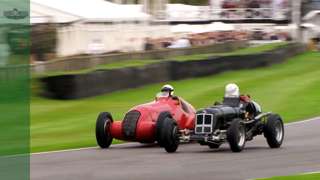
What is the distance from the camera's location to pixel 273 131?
14547 mm

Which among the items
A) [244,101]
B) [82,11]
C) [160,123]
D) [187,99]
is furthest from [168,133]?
[82,11]

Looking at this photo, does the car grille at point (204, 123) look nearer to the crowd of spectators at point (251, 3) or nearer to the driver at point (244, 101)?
the driver at point (244, 101)

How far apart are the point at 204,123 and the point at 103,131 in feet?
5.89

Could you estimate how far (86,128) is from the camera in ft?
60.6

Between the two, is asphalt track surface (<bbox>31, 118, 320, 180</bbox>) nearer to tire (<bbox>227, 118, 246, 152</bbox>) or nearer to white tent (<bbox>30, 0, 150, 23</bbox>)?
tire (<bbox>227, 118, 246, 152</bbox>)

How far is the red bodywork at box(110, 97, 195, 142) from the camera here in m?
14.4

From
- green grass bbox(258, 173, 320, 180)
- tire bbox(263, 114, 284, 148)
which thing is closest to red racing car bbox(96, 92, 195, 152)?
tire bbox(263, 114, 284, 148)

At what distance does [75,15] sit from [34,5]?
2.18 m

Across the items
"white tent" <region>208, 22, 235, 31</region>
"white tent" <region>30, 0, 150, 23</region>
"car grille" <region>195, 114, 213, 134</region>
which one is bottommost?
"white tent" <region>208, 22, 235, 31</region>

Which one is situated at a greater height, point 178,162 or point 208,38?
point 178,162

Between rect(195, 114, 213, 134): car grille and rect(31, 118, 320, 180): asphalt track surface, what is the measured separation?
0.34 meters

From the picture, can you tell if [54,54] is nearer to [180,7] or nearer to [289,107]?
[289,107]

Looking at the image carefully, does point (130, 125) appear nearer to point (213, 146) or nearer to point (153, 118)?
point (153, 118)

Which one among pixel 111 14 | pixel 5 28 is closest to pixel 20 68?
pixel 5 28
